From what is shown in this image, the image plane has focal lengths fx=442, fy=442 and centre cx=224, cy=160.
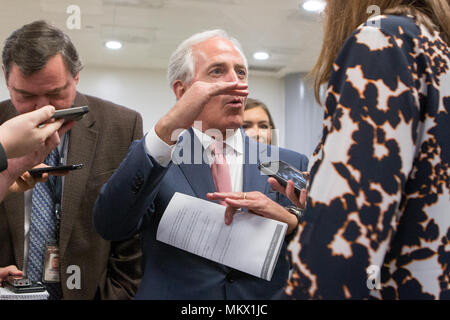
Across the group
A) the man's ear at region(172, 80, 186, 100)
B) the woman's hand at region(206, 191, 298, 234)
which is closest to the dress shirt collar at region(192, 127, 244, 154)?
the man's ear at region(172, 80, 186, 100)

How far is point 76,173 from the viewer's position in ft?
4.67

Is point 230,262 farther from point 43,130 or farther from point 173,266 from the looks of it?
point 43,130

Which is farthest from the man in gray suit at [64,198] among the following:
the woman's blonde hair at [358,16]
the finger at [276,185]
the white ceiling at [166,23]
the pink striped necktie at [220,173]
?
the white ceiling at [166,23]

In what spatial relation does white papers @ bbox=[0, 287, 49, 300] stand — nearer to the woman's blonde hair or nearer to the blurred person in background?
the woman's blonde hair

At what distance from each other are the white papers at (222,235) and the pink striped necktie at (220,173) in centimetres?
13

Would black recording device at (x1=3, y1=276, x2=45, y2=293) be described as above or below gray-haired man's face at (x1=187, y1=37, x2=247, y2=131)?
below

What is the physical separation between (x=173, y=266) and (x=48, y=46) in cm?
82

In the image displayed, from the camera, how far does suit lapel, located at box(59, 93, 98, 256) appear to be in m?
1.37

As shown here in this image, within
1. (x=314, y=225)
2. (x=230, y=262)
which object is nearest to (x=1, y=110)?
(x=230, y=262)

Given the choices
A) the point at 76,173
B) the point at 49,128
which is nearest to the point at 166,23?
the point at 76,173

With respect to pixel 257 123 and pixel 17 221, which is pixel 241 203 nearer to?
pixel 17 221

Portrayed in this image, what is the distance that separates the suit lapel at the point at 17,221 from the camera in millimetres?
1347

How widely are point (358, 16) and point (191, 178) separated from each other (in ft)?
2.06

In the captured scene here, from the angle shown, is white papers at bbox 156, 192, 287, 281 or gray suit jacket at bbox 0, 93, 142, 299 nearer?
white papers at bbox 156, 192, 287, 281
